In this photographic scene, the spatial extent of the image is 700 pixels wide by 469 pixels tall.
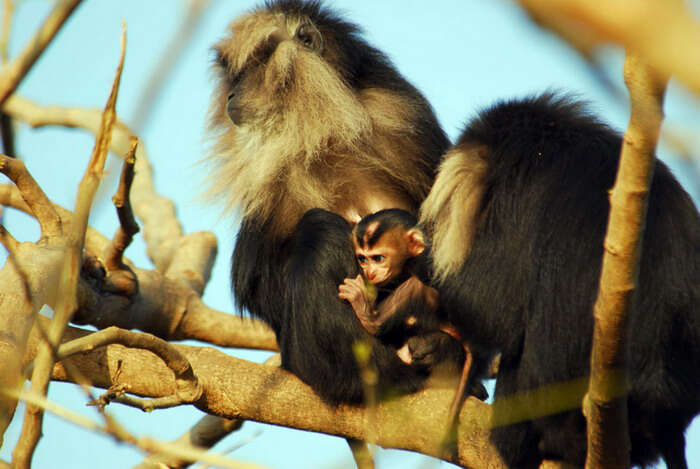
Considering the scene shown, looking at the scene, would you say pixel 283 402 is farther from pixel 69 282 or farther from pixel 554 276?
pixel 69 282

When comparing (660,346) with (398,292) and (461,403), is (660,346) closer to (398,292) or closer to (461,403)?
(461,403)

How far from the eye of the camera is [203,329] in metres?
6.08

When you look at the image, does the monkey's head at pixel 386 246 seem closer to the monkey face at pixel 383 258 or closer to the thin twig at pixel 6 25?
the monkey face at pixel 383 258

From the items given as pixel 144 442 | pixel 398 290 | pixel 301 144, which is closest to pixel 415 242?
pixel 398 290

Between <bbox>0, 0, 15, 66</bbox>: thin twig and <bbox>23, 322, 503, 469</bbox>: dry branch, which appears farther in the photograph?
<bbox>23, 322, 503, 469</bbox>: dry branch

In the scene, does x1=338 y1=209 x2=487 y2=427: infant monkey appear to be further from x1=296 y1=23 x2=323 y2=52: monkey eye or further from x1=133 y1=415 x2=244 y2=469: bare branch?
x1=133 y1=415 x2=244 y2=469: bare branch

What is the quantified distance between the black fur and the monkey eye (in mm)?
1651

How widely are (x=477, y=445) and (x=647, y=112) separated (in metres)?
2.81

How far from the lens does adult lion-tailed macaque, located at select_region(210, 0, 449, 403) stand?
15.4 feet

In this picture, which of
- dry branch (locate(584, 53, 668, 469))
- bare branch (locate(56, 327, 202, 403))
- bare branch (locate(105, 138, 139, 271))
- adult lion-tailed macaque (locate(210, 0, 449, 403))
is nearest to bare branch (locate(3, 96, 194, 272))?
bare branch (locate(105, 138, 139, 271))

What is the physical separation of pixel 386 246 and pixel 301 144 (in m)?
1.00

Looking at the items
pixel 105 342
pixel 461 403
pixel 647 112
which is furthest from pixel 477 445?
pixel 647 112

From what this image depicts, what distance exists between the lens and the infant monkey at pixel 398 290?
4.22 m

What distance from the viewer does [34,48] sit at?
1207mm
